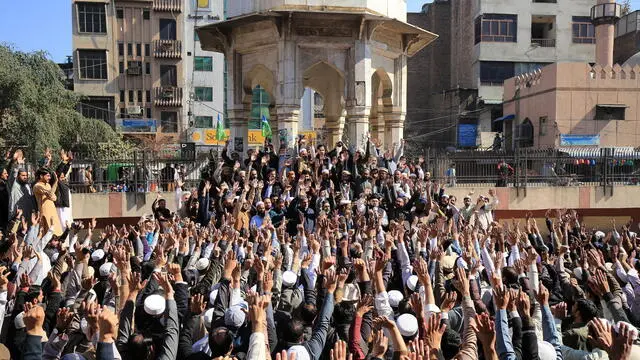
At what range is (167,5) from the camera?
41.4m

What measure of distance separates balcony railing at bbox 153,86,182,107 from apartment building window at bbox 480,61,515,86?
71.7ft

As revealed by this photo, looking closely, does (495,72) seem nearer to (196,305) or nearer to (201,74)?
(201,74)

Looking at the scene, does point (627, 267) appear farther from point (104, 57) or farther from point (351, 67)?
point (104, 57)

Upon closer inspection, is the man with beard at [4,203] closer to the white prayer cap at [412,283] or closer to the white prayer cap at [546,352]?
the white prayer cap at [412,283]

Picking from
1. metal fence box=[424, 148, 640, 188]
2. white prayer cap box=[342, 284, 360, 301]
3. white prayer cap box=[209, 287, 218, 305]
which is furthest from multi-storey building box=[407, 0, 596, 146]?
white prayer cap box=[209, 287, 218, 305]

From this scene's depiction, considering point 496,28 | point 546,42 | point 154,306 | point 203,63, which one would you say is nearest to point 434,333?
point 154,306

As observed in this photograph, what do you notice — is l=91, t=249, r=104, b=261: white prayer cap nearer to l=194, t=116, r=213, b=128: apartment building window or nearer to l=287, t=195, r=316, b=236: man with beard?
l=287, t=195, r=316, b=236: man with beard

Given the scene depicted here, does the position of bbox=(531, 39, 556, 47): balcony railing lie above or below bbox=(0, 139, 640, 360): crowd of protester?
above

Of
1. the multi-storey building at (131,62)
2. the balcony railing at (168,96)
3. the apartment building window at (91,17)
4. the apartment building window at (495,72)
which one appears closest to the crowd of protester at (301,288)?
the balcony railing at (168,96)

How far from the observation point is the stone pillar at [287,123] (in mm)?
15734

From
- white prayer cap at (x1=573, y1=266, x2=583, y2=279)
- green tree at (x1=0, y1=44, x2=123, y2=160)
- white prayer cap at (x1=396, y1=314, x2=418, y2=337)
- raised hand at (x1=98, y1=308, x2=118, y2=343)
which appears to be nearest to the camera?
raised hand at (x1=98, y1=308, x2=118, y2=343)

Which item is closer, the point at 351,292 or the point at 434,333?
the point at 434,333

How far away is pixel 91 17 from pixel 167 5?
525 centimetres

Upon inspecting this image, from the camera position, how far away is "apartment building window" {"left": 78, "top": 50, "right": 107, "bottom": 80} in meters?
40.8
